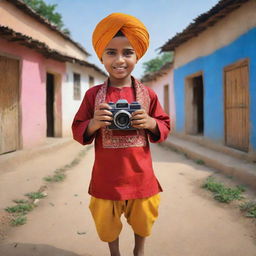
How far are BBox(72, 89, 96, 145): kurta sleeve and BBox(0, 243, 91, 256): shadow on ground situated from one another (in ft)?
3.93

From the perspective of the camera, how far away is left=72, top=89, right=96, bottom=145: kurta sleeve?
1703 millimetres

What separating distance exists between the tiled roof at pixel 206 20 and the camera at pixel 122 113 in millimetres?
4833

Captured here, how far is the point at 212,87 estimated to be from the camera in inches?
282

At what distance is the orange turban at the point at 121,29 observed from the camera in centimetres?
165

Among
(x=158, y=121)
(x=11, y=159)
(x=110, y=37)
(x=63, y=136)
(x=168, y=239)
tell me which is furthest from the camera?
(x=63, y=136)

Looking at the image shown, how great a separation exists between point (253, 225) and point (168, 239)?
0.97 m

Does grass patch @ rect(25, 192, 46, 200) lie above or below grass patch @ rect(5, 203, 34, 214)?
above

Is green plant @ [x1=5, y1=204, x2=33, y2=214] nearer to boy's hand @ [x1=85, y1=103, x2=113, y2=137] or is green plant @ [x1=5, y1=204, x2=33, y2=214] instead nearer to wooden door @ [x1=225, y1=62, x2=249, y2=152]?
boy's hand @ [x1=85, y1=103, x2=113, y2=137]

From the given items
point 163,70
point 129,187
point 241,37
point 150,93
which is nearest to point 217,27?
point 241,37

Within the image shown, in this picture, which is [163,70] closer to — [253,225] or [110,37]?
[253,225]

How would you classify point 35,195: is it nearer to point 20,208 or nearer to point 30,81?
point 20,208

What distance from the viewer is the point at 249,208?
10.5 feet

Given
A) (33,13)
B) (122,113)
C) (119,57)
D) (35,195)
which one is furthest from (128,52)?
(33,13)

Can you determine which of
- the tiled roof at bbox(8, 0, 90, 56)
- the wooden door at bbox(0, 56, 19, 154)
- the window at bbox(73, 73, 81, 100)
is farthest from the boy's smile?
the window at bbox(73, 73, 81, 100)
